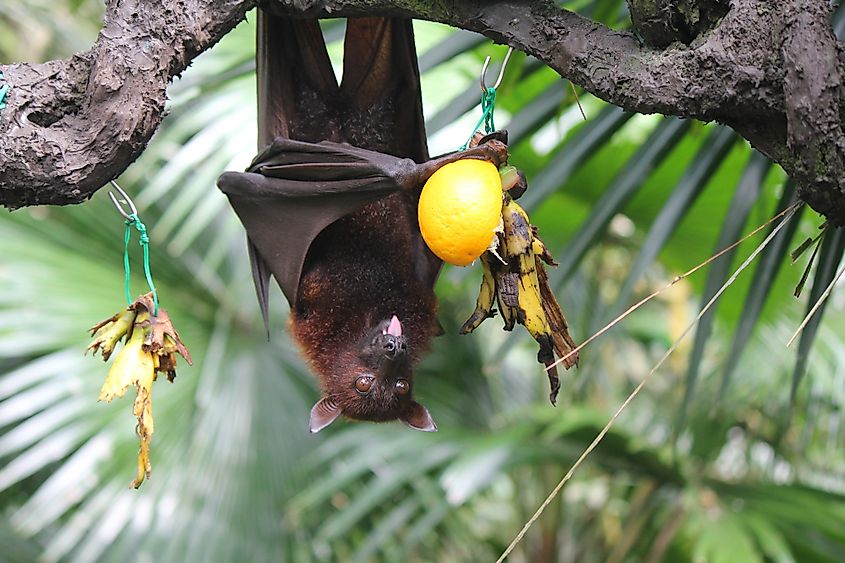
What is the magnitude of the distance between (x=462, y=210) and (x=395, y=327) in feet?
1.80

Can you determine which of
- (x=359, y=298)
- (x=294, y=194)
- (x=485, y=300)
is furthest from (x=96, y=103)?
(x=359, y=298)

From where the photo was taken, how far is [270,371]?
3.23 metres

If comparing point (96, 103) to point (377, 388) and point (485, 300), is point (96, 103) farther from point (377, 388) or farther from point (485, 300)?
point (377, 388)

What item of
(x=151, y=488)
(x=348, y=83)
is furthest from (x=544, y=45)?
(x=151, y=488)

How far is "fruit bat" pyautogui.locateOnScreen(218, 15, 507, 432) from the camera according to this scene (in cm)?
146

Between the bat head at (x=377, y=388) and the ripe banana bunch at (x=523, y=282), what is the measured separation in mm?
456

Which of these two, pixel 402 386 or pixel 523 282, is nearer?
pixel 523 282

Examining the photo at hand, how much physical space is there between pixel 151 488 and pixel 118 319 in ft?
5.99

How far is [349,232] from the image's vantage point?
5.11ft

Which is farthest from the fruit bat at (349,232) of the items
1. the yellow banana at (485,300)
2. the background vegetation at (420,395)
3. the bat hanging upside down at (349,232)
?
the yellow banana at (485,300)

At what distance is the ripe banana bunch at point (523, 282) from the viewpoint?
110cm

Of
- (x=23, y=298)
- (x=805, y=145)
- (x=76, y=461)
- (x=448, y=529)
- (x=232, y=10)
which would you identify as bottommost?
(x=448, y=529)

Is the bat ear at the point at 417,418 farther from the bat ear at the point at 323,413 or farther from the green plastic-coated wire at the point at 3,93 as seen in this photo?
the green plastic-coated wire at the point at 3,93

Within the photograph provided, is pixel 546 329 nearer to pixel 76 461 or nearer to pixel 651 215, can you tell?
pixel 651 215
